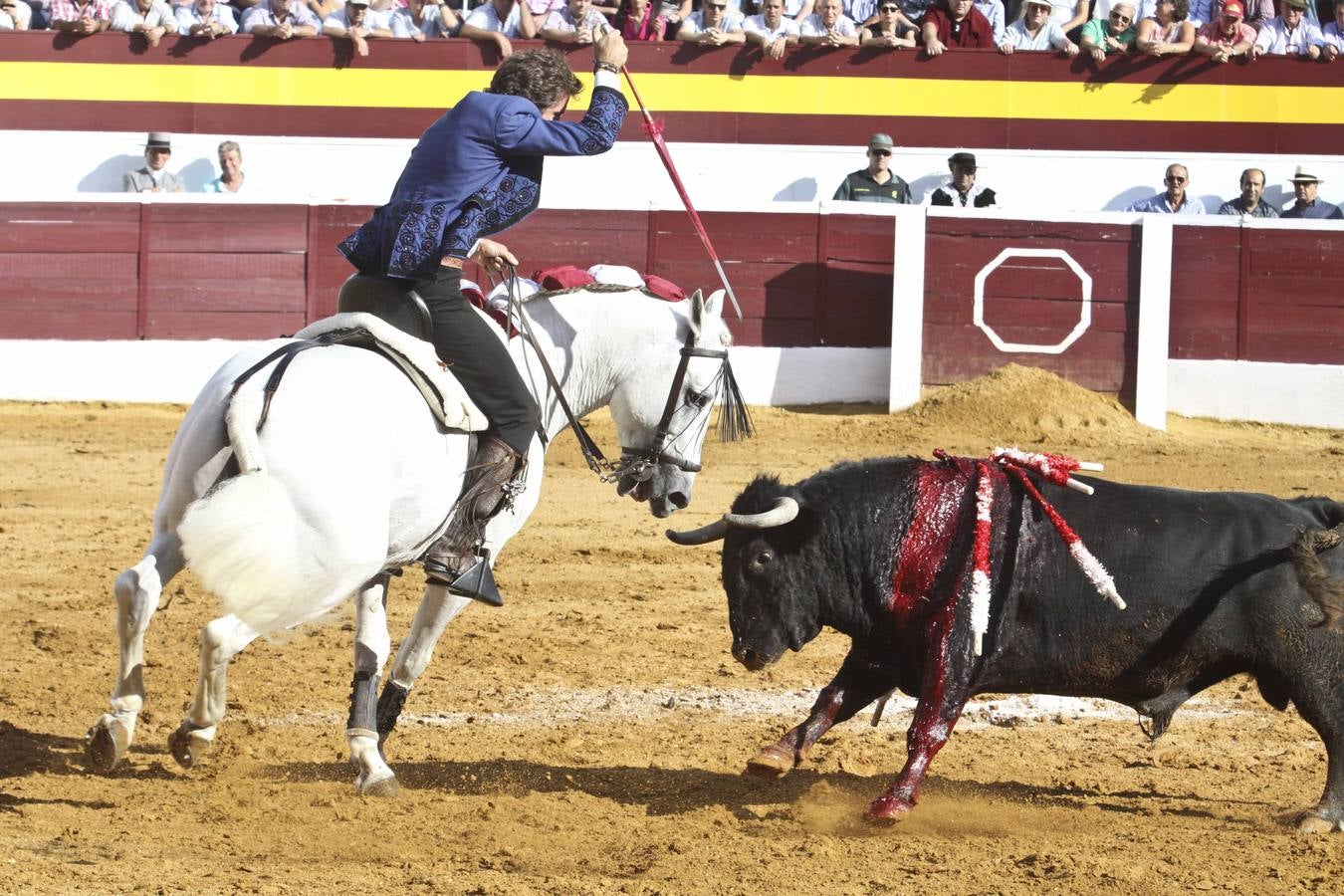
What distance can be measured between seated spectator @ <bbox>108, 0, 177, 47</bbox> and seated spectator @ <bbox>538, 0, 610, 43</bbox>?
9.56ft

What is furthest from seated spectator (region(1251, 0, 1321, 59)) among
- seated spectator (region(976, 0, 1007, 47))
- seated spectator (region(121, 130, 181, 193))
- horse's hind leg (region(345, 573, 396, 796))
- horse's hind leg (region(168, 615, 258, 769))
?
horse's hind leg (region(168, 615, 258, 769))

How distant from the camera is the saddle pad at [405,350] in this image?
420 centimetres

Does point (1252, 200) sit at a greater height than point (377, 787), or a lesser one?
greater

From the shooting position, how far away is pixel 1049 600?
4.43 metres

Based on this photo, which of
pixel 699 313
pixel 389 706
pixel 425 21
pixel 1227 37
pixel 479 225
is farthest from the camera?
pixel 425 21

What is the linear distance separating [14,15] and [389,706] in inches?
410

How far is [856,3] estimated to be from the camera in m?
13.4

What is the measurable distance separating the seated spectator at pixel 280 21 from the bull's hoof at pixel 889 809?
10.4m

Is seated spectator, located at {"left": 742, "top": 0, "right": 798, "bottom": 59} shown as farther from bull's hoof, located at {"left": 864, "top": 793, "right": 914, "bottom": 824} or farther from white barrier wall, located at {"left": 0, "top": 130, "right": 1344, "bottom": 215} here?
bull's hoof, located at {"left": 864, "top": 793, "right": 914, "bottom": 824}

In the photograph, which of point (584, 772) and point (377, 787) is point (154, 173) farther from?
point (377, 787)

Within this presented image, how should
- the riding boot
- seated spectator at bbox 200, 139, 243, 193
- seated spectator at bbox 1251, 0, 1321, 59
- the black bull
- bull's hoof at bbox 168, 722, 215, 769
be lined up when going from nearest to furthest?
bull's hoof at bbox 168, 722, 215, 769 < the black bull < the riding boot < seated spectator at bbox 200, 139, 243, 193 < seated spectator at bbox 1251, 0, 1321, 59

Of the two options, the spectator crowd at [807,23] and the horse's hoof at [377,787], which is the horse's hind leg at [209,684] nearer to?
the horse's hoof at [377,787]

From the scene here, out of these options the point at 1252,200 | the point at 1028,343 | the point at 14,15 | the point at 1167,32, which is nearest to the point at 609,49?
the point at 1028,343

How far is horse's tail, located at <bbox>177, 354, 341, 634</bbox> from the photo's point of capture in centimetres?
377
